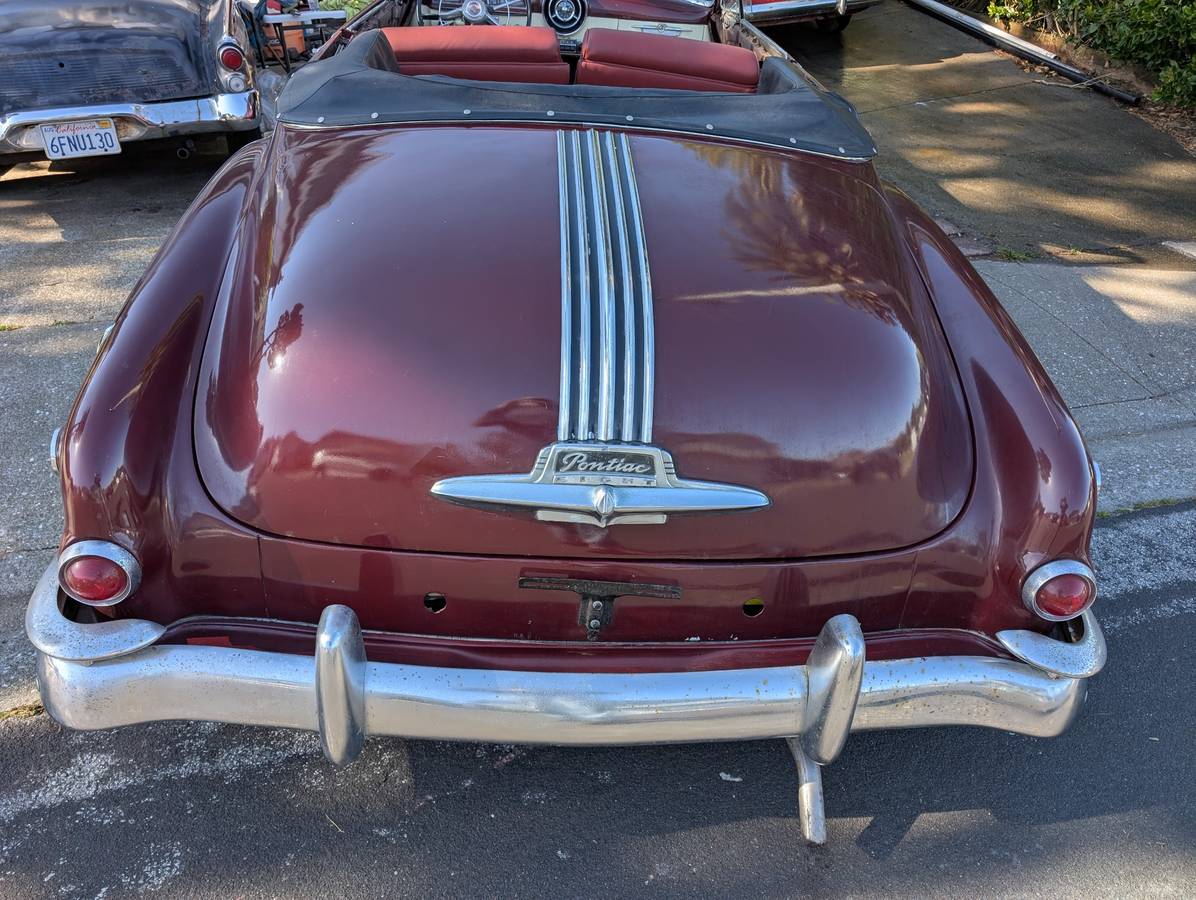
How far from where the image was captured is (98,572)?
1.94 meters

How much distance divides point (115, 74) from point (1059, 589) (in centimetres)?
507

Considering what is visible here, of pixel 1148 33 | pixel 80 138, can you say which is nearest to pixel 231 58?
pixel 80 138

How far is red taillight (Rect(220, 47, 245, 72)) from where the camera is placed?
519cm

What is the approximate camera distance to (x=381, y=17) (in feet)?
14.4

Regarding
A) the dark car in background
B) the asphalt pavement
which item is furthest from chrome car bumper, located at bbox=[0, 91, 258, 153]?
the asphalt pavement

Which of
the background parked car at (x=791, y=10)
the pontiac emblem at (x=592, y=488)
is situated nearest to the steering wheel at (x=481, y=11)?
the pontiac emblem at (x=592, y=488)

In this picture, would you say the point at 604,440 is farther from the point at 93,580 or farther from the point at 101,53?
the point at 101,53

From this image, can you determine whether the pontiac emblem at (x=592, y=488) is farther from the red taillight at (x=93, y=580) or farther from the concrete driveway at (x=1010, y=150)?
the concrete driveway at (x=1010, y=150)

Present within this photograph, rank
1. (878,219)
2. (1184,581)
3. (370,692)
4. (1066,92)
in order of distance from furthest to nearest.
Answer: (1066,92), (1184,581), (878,219), (370,692)

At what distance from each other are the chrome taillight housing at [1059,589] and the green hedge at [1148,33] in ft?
22.6

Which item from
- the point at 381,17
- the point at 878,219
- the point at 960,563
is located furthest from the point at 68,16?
the point at 960,563

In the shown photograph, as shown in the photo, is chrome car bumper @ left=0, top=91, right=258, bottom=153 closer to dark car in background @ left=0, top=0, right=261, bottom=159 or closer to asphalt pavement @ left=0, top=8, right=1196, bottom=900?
dark car in background @ left=0, top=0, right=261, bottom=159

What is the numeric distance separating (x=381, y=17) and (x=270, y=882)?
12.0ft

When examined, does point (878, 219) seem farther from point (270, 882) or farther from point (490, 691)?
point (270, 882)
